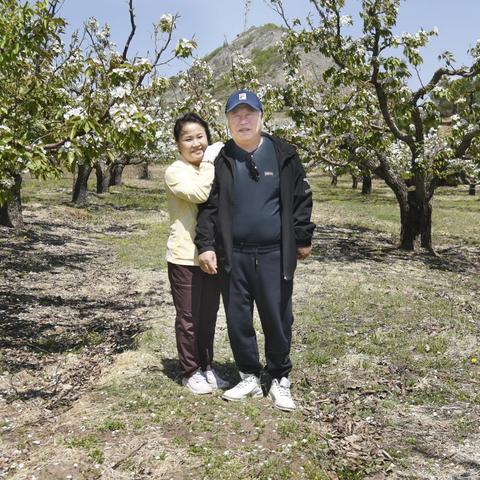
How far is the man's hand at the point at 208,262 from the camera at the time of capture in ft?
18.2

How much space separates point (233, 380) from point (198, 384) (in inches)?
29.3

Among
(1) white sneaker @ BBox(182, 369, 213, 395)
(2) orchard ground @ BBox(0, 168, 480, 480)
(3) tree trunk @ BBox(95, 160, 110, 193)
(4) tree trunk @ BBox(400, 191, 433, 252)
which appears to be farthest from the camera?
(3) tree trunk @ BBox(95, 160, 110, 193)

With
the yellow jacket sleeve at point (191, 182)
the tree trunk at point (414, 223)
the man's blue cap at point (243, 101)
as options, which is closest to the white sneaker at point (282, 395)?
the yellow jacket sleeve at point (191, 182)

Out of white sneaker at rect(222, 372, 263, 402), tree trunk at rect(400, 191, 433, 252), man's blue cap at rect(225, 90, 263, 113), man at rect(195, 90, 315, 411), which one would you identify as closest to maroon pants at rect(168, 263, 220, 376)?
man at rect(195, 90, 315, 411)

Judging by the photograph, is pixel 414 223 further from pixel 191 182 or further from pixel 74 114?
pixel 74 114

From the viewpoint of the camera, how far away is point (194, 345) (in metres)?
6.13

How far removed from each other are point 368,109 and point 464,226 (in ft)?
40.5

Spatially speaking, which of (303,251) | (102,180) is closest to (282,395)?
(303,251)

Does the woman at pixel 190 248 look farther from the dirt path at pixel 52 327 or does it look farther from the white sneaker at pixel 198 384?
the dirt path at pixel 52 327

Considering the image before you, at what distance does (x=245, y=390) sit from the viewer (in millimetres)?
6016

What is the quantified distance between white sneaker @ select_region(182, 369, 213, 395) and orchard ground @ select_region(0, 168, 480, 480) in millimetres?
99

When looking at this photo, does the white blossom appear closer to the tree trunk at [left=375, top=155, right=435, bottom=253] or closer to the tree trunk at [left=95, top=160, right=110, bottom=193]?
the tree trunk at [left=375, top=155, right=435, bottom=253]

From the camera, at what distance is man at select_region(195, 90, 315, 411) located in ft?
18.0

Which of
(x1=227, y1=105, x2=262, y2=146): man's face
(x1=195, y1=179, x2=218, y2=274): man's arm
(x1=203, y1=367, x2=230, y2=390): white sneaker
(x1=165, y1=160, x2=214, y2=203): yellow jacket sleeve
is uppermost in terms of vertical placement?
(x1=227, y1=105, x2=262, y2=146): man's face
